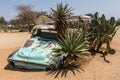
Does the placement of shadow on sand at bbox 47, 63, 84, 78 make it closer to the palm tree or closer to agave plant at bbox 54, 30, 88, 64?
agave plant at bbox 54, 30, 88, 64

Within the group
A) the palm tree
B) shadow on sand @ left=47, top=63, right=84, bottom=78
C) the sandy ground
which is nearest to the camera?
the sandy ground

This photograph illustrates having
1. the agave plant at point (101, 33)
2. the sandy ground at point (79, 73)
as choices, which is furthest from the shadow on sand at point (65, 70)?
the agave plant at point (101, 33)

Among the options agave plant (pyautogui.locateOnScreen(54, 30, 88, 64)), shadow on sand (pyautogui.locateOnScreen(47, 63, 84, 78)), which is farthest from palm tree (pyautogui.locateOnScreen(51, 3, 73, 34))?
shadow on sand (pyautogui.locateOnScreen(47, 63, 84, 78))

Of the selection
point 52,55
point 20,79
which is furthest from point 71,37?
point 20,79

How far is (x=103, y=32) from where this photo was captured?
1073cm

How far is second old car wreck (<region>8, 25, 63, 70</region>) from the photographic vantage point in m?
9.03

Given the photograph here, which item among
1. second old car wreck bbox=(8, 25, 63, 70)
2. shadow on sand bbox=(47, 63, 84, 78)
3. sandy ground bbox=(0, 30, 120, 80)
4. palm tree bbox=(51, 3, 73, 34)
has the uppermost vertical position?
palm tree bbox=(51, 3, 73, 34)

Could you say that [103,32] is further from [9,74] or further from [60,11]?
[9,74]

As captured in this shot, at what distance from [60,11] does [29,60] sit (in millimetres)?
2828

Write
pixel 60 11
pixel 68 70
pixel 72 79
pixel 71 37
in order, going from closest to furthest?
pixel 72 79 → pixel 68 70 → pixel 71 37 → pixel 60 11

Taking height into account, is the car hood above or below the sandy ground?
above

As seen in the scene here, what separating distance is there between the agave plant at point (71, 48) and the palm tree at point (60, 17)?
118cm

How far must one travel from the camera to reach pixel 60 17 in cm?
1077

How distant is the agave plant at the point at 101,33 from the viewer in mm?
10734
